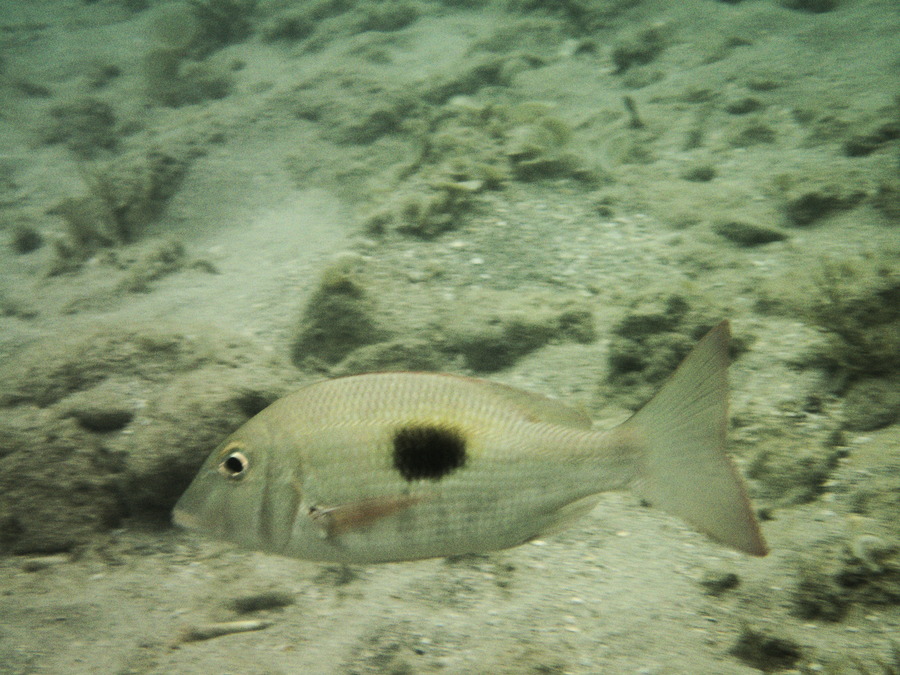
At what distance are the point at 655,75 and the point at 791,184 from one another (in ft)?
14.2

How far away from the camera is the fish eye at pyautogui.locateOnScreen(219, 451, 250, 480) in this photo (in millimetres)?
1689

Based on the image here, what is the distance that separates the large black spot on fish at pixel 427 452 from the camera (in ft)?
5.38

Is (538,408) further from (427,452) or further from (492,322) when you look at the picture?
(492,322)

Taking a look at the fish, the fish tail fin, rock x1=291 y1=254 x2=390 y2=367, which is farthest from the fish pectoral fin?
rock x1=291 y1=254 x2=390 y2=367

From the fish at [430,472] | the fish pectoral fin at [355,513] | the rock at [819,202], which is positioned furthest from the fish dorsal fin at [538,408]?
the rock at [819,202]

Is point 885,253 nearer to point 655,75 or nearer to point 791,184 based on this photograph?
point 791,184

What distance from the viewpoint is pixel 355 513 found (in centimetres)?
162

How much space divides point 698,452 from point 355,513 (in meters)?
0.95

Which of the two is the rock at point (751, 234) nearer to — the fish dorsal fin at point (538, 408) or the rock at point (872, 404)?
the rock at point (872, 404)

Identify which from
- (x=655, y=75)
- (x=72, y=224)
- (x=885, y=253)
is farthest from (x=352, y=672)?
(x=655, y=75)

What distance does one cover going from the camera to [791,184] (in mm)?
4949

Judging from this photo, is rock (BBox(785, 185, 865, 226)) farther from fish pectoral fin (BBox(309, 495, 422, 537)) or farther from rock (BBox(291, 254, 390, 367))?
fish pectoral fin (BBox(309, 495, 422, 537))

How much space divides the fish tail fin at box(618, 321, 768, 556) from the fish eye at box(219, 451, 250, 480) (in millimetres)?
1093

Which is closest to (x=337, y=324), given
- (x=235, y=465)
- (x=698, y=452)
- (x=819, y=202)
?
(x=235, y=465)
